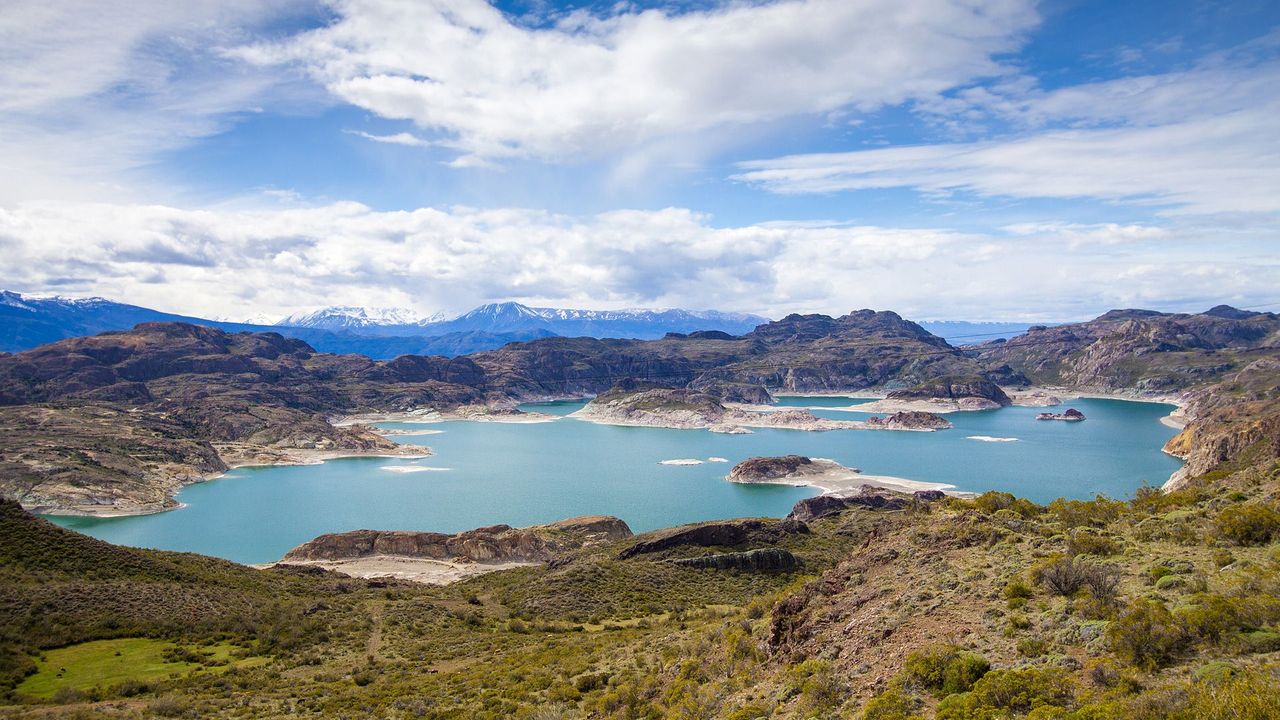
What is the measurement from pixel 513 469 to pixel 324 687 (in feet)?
321

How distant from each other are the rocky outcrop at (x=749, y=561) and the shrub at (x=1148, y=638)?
32.6 meters

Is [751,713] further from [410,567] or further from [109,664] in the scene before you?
[410,567]

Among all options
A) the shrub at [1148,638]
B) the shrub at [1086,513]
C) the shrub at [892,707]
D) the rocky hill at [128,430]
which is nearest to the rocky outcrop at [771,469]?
the rocky hill at [128,430]

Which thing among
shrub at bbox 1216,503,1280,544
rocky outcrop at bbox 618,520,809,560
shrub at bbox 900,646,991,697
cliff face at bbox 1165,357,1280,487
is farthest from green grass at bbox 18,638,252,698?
cliff face at bbox 1165,357,1280,487

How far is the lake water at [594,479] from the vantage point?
80.9m

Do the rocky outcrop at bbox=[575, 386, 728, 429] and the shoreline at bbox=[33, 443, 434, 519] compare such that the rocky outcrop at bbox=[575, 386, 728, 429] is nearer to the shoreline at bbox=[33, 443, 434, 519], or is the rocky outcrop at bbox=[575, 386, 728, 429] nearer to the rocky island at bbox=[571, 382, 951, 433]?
the rocky island at bbox=[571, 382, 951, 433]

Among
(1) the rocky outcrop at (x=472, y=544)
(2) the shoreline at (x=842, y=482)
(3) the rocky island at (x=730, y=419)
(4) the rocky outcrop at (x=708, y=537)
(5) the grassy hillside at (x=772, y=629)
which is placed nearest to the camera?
(5) the grassy hillside at (x=772, y=629)

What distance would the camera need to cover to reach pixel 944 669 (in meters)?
10.8

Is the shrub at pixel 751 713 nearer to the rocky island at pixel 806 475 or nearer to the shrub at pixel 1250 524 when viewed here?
the shrub at pixel 1250 524

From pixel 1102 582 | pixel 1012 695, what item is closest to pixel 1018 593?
pixel 1102 582

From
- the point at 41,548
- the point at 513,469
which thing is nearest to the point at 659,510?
the point at 513,469

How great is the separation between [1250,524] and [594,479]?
98.1 metres

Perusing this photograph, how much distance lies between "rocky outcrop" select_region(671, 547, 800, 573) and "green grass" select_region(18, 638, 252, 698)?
24.1m

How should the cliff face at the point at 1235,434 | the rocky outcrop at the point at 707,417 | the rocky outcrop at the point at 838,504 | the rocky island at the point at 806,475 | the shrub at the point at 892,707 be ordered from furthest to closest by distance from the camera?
the rocky outcrop at the point at 707,417 → the rocky island at the point at 806,475 → the cliff face at the point at 1235,434 → the rocky outcrop at the point at 838,504 → the shrub at the point at 892,707
